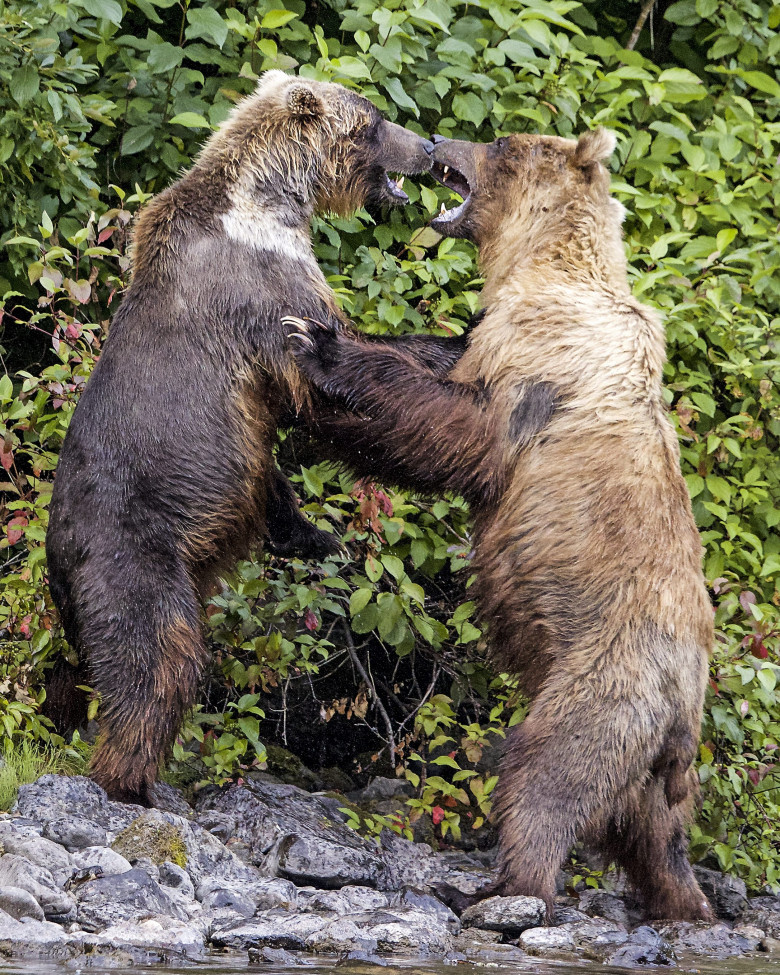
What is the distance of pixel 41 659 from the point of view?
5016mm

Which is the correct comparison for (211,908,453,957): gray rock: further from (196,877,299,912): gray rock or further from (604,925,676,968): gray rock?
(604,925,676,968): gray rock

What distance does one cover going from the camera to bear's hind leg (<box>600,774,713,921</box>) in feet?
14.8

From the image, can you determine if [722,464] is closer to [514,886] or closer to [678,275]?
[678,275]

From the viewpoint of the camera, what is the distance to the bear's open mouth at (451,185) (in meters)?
5.32

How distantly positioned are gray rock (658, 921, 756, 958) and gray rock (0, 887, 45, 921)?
6.85ft

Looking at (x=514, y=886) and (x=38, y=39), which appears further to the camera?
(x=38, y=39)

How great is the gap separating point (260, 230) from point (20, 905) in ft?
8.39

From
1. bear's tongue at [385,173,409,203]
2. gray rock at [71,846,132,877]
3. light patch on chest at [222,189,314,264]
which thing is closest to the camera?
gray rock at [71,846,132,877]

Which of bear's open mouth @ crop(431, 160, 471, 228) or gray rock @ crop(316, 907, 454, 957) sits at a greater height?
bear's open mouth @ crop(431, 160, 471, 228)

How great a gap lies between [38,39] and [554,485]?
277cm

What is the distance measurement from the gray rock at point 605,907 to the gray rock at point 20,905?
2.21 meters

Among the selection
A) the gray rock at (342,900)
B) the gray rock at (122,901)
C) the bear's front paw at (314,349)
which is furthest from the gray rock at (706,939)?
the bear's front paw at (314,349)

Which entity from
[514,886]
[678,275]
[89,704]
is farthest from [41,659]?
[678,275]

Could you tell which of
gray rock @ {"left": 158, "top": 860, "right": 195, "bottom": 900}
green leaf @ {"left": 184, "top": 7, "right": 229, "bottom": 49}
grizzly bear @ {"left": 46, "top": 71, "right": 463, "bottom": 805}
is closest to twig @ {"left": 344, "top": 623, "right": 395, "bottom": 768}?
grizzly bear @ {"left": 46, "top": 71, "right": 463, "bottom": 805}
